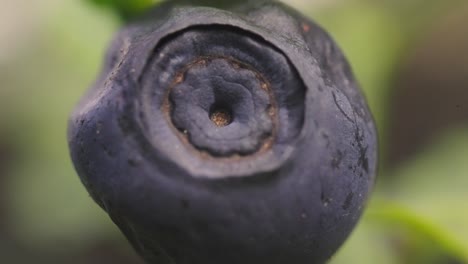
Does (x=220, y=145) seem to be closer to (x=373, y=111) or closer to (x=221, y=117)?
(x=221, y=117)

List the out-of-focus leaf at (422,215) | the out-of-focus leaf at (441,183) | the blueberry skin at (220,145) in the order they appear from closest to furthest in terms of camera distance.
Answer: the blueberry skin at (220,145) → the out-of-focus leaf at (422,215) → the out-of-focus leaf at (441,183)

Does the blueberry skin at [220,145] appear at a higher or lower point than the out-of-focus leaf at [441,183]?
higher

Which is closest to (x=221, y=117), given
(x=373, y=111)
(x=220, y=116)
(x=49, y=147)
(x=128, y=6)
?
(x=220, y=116)

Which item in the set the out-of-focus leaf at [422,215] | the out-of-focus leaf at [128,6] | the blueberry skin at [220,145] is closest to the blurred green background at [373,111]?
the out-of-focus leaf at [422,215]

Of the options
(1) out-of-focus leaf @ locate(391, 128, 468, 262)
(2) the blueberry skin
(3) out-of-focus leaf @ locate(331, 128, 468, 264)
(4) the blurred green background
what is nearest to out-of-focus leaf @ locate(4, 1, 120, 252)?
(4) the blurred green background

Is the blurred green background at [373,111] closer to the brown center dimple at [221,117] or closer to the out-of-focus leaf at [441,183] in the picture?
the out-of-focus leaf at [441,183]

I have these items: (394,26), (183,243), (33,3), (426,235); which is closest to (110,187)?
(183,243)

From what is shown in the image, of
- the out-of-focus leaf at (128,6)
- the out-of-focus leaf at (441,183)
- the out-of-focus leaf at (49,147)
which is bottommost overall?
the out-of-focus leaf at (441,183)
